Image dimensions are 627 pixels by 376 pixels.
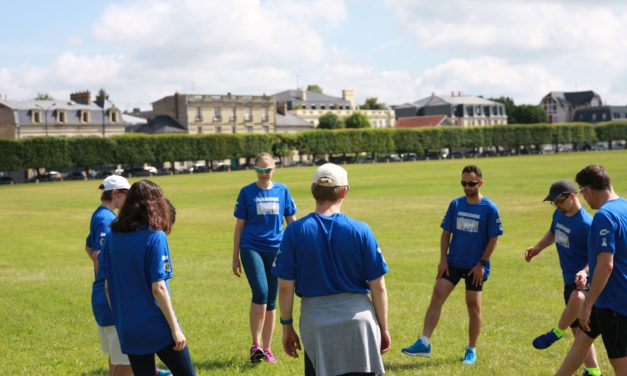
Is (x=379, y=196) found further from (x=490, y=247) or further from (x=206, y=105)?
(x=206, y=105)

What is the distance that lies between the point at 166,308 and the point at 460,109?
168 m

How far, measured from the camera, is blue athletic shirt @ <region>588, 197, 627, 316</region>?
546 cm

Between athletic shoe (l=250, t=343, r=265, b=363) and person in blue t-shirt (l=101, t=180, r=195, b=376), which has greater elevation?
person in blue t-shirt (l=101, t=180, r=195, b=376)

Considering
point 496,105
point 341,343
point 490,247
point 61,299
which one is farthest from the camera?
point 496,105

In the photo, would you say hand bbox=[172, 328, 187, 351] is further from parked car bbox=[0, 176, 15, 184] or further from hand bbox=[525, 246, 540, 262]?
parked car bbox=[0, 176, 15, 184]

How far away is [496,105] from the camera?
175 meters

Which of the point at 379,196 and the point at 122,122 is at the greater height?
the point at 122,122

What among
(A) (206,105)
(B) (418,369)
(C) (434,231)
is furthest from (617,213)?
(A) (206,105)

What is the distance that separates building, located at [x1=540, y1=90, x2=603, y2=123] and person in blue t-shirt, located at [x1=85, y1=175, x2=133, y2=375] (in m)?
200

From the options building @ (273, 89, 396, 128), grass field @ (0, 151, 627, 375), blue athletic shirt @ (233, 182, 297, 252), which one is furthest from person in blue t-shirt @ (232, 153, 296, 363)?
building @ (273, 89, 396, 128)

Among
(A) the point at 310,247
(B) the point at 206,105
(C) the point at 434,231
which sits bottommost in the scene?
(C) the point at 434,231

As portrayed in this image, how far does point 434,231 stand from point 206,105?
359 ft

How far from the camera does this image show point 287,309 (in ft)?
16.9

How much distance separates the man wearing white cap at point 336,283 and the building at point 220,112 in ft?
397
